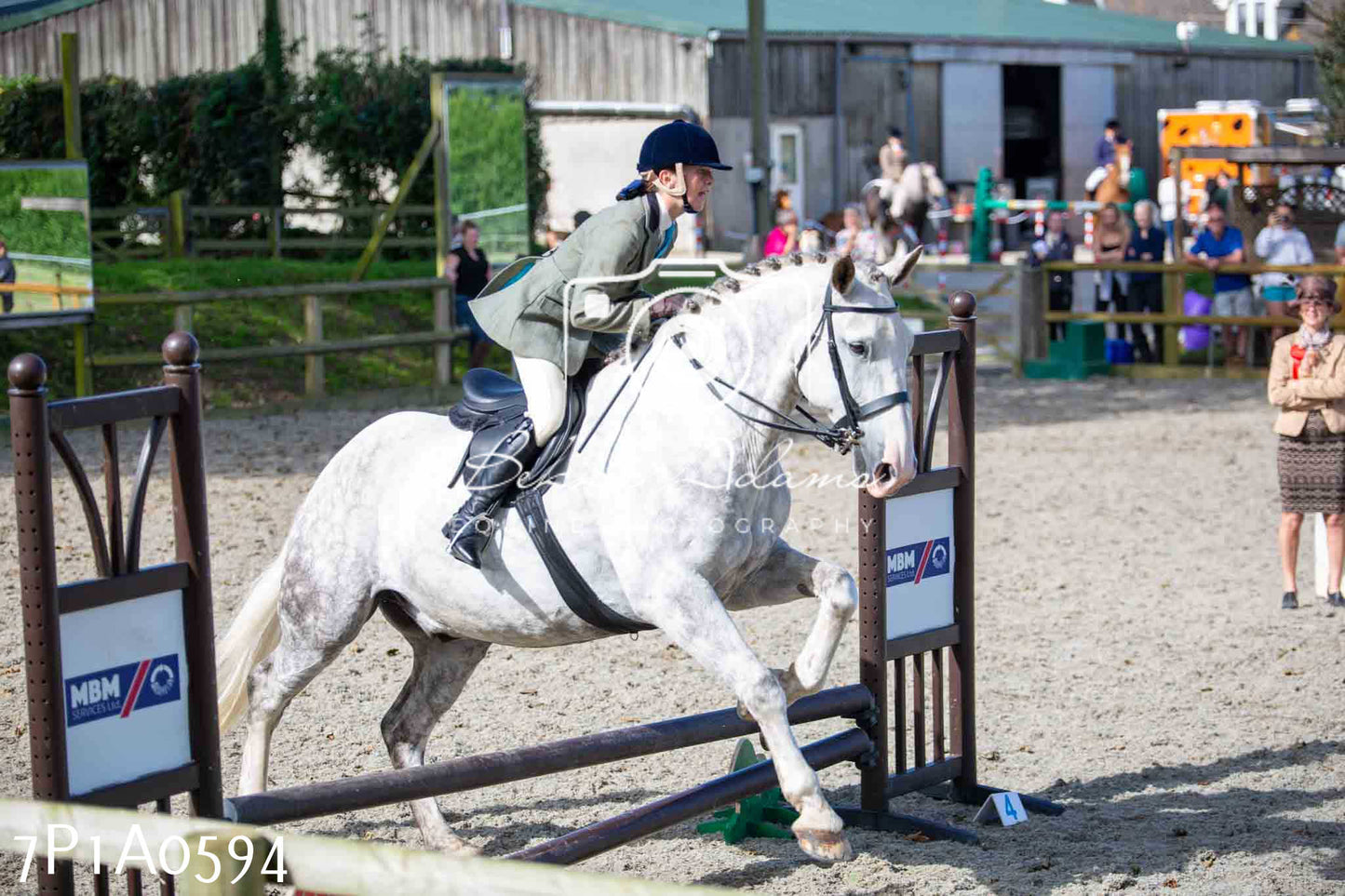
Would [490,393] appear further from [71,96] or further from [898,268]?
[71,96]

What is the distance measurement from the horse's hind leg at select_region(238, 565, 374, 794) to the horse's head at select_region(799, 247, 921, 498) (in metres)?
1.65

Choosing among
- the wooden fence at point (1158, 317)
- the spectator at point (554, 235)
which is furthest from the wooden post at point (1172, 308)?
the spectator at point (554, 235)

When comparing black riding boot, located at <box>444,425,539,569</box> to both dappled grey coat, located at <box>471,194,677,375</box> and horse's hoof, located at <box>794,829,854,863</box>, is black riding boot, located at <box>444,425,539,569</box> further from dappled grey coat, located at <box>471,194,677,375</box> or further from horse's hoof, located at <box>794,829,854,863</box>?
horse's hoof, located at <box>794,829,854,863</box>

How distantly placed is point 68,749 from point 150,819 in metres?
0.99

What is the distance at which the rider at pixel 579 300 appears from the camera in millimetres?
4625

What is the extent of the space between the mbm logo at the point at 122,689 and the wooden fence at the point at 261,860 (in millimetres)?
800

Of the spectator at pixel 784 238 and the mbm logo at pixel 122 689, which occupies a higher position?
the spectator at pixel 784 238

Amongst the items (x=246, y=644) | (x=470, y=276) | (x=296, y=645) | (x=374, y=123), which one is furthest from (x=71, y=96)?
(x=296, y=645)

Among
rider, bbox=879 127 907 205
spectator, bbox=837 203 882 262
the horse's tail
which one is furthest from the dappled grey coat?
rider, bbox=879 127 907 205

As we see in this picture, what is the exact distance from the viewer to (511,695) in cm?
711

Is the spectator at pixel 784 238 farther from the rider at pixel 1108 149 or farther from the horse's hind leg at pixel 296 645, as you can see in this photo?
the horse's hind leg at pixel 296 645

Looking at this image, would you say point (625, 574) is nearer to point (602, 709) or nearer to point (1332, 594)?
point (602, 709)

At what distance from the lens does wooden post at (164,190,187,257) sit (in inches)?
814

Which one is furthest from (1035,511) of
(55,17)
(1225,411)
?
(55,17)
